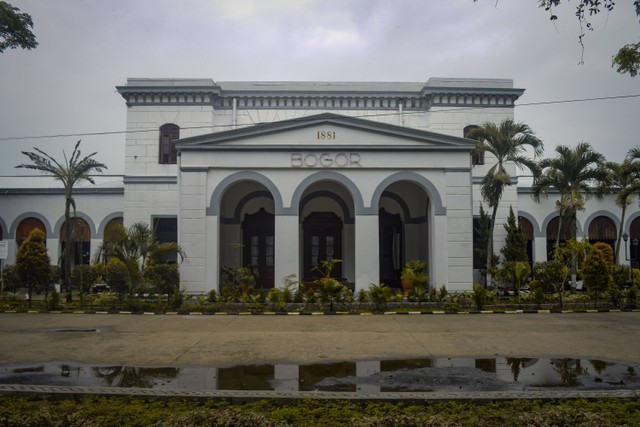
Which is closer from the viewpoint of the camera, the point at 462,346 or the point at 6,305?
the point at 462,346

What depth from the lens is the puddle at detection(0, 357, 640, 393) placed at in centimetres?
663

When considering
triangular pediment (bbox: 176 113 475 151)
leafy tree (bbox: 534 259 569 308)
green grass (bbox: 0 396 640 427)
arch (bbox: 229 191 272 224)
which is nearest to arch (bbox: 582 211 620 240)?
leafy tree (bbox: 534 259 569 308)

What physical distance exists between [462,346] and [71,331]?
324 inches

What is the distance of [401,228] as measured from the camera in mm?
22250

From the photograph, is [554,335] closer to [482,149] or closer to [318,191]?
[482,149]

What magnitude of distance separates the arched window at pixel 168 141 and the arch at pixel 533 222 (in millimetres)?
16430

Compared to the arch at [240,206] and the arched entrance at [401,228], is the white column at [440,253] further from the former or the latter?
the arch at [240,206]

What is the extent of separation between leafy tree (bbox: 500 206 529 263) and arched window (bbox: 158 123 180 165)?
49.8 ft

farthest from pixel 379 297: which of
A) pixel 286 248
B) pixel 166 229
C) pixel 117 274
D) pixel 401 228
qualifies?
pixel 166 229

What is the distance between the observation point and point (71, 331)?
11477mm

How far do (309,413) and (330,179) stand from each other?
13.4 metres

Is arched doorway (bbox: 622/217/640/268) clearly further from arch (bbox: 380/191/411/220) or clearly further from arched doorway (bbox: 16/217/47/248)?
arched doorway (bbox: 16/217/47/248)

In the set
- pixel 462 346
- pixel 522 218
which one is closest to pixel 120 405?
pixel 462 346

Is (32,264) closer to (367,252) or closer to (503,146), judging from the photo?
(367,252)
